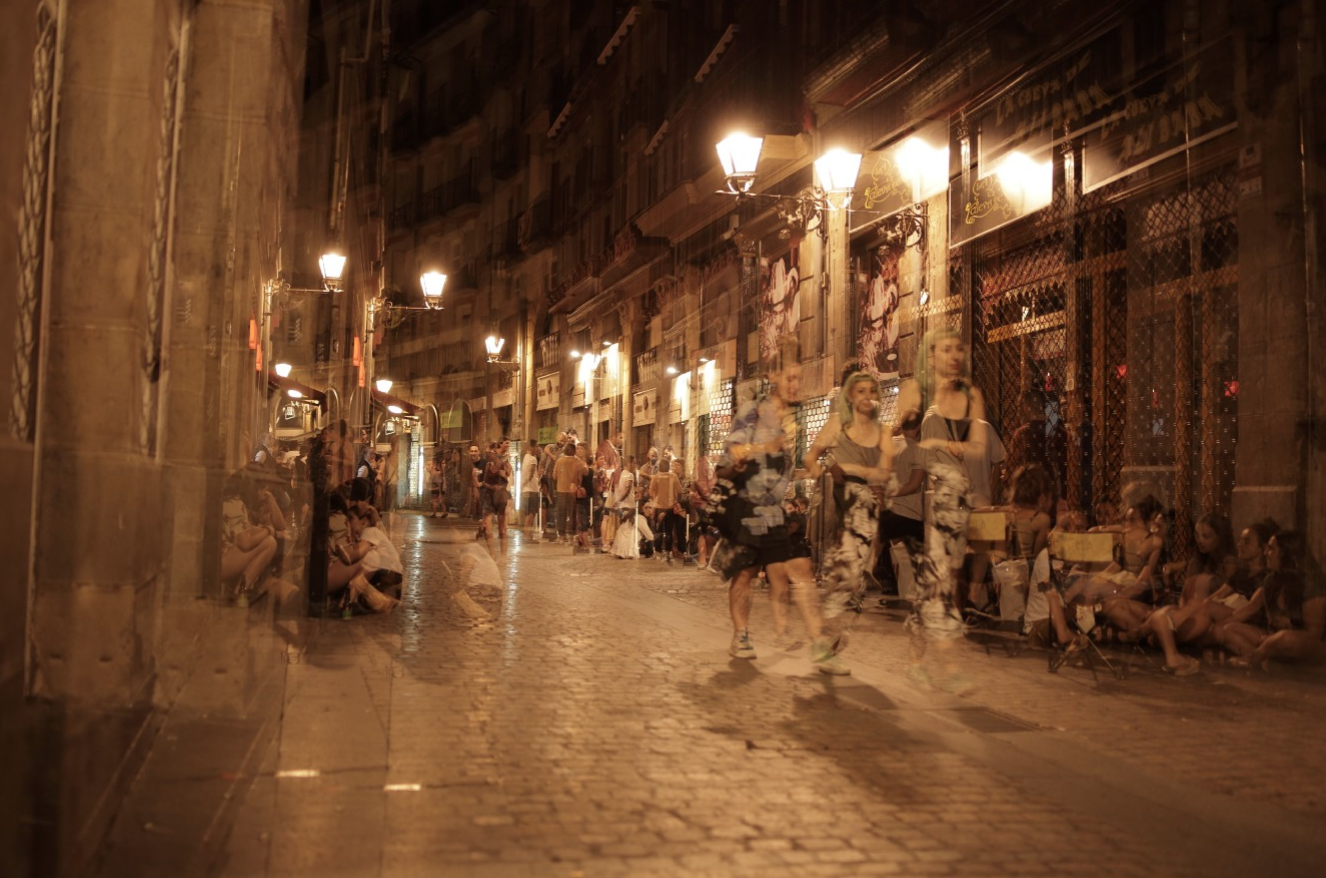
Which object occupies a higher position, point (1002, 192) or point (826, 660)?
point (1002, 192)

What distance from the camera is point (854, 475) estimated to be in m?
8.01

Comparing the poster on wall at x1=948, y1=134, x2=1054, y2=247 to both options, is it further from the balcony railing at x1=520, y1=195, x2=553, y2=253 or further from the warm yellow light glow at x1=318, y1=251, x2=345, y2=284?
the balcony railing at x1=520, y1=195, x2=553, y2=253

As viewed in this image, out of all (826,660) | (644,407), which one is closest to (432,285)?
(644,407)

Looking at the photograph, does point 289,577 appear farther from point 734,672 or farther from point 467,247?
point 467,247

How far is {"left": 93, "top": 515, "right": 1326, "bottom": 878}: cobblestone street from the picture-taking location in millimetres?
4328

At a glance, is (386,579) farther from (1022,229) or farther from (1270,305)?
(1022,229)

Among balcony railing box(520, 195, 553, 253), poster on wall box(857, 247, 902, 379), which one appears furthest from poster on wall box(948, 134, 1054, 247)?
balcony railing box(520, 195, 553, 253)

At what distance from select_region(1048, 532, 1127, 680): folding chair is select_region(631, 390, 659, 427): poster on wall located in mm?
21201

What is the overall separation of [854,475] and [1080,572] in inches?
96.5

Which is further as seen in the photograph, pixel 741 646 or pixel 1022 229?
pixel 1022 229

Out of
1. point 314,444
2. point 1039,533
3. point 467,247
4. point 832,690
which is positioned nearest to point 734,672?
point 832,690

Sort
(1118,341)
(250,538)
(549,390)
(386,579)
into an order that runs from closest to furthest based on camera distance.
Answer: (250,538) → (386,579) → (1118,341) → (549,390)

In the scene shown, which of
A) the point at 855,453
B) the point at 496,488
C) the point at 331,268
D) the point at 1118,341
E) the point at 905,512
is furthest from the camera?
A: the point at 331,268

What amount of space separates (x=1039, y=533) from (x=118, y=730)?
262 inches
